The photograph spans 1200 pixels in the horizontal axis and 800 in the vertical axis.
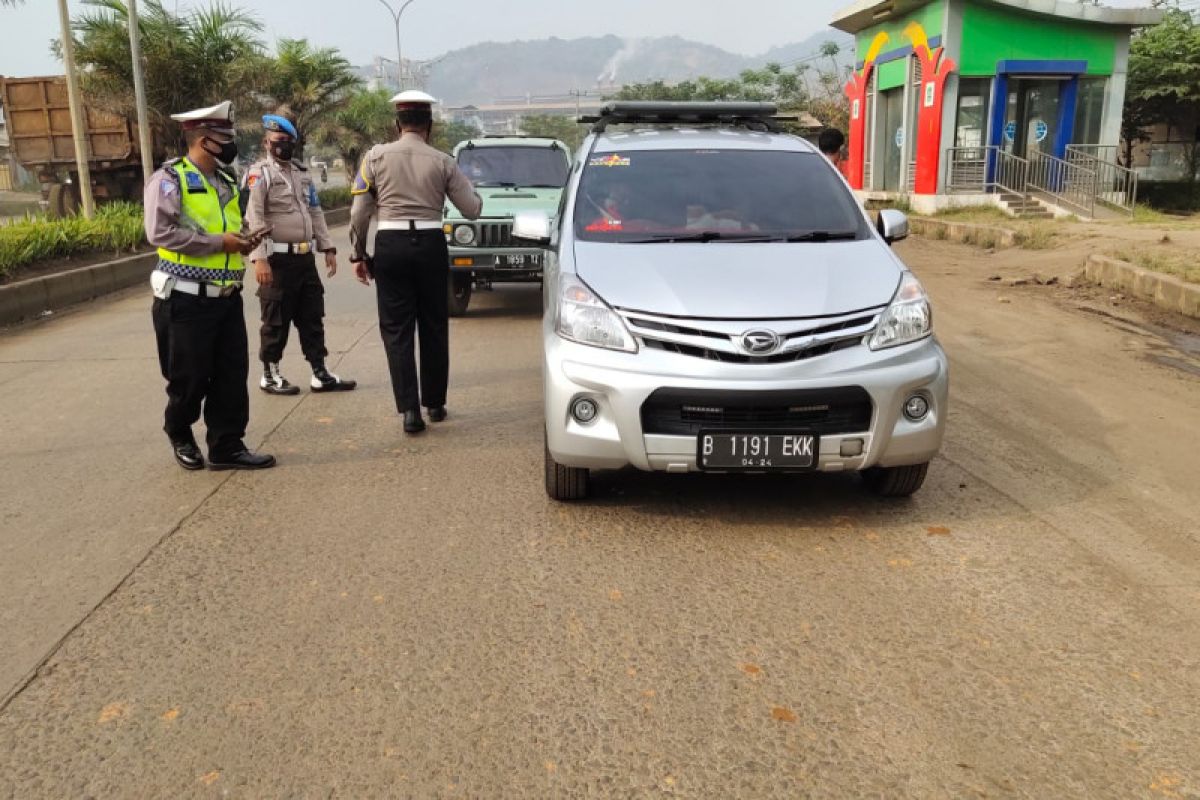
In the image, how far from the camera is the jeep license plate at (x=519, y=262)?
9.74m

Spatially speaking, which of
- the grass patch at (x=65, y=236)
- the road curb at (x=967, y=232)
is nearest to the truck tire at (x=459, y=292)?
the grass patch at (x=65, y=236)

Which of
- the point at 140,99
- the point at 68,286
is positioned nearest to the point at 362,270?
the point at 68,286

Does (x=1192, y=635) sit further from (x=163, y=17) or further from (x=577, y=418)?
(x=163, y=17)

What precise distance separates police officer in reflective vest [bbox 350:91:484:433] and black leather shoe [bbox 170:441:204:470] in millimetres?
1187

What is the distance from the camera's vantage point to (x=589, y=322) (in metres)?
4.29

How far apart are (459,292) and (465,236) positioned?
818mm

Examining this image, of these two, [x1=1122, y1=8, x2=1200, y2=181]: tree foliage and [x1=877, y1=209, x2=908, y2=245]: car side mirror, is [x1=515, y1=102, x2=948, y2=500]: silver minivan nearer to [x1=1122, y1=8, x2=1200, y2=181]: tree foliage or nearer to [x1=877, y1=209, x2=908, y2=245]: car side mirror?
[x1=877, y1=209, x2=908, y2=245]: car side mirror

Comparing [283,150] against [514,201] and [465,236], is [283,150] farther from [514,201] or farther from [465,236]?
[514,201]

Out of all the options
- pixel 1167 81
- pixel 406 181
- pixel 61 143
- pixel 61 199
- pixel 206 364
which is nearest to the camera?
pixel 206 364

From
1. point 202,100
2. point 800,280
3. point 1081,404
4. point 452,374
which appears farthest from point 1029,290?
point 202,100

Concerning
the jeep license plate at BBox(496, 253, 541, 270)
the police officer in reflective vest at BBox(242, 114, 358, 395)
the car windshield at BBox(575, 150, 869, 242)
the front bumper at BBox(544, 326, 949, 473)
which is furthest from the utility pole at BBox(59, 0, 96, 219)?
the front bumper at BBox(544, 326, 949, 473)

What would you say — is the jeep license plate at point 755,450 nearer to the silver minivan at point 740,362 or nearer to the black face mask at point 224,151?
the silver minivan at point 740,362

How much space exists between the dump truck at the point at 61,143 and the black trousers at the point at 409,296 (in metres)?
A: 15.9

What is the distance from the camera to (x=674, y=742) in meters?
2.76
